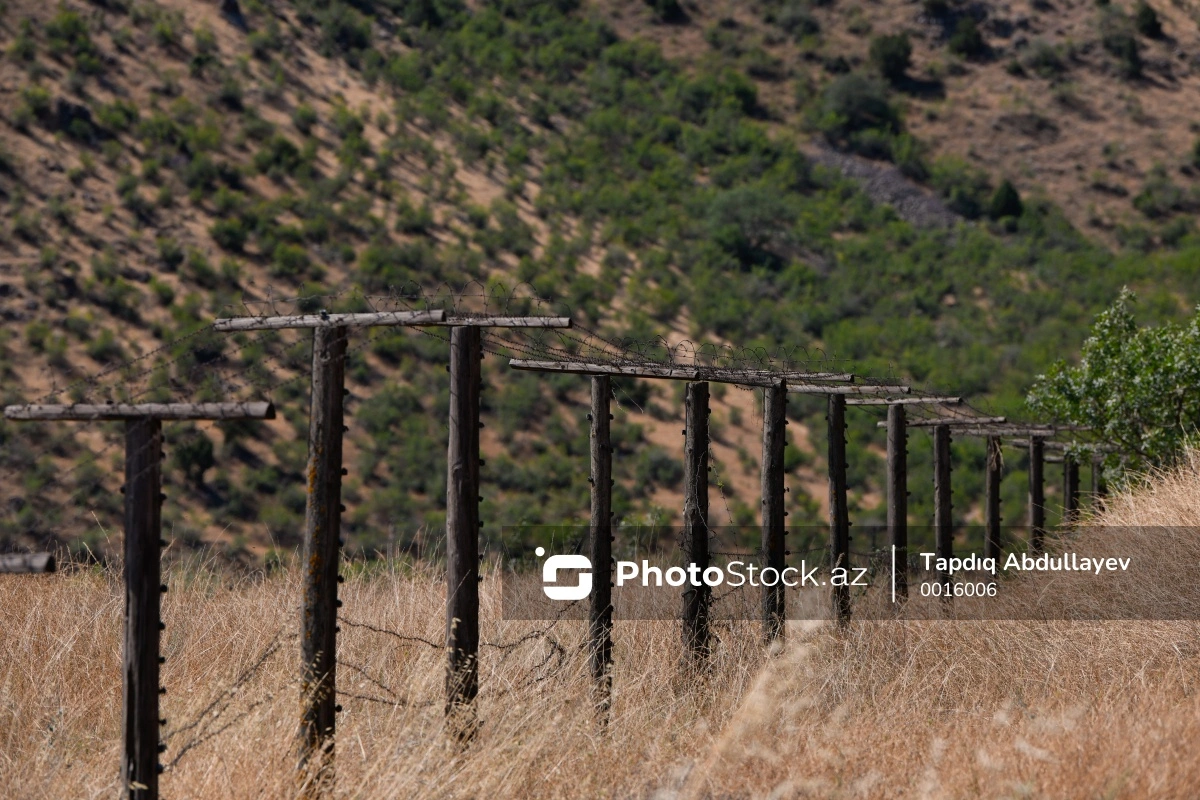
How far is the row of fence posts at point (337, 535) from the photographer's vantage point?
592 centimetres

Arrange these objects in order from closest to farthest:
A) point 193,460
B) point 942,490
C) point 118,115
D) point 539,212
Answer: point 942,490 → point 193,460 → point 118,115 → point 539,212

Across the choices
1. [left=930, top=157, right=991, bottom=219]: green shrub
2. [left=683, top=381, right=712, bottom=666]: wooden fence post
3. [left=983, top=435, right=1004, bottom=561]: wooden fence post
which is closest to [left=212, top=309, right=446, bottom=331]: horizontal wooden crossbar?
[left=683, top=381, right=712, bottom=666]: wooden fence post

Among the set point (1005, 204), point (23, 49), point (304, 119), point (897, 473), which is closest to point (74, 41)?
point (23, 49)

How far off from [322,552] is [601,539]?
3.17 metres

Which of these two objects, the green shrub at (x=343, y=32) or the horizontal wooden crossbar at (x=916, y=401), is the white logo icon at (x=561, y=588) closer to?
the horizontal wooden crossbar at (x=916, y=401)

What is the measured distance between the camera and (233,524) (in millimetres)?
26547

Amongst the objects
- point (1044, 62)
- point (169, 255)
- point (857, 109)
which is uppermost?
point (1044, 62)

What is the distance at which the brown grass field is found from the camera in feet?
21.5

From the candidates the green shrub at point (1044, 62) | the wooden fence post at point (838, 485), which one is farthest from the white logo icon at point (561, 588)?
the green shrub at point (1044, 62)

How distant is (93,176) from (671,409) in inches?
647

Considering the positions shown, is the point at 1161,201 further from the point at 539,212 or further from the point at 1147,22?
the point at 539,212

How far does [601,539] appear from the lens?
374 inches

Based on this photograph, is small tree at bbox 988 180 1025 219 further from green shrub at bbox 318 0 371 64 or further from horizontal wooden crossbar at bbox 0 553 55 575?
horizontal wooden crossbar at bbox 0 553 55 575

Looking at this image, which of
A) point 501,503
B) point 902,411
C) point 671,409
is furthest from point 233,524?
point 902,411
